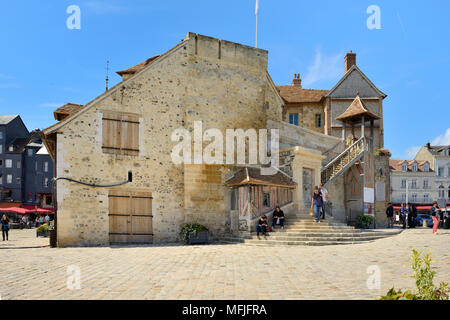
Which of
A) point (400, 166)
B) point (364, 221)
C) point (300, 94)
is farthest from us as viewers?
point (400, 166)

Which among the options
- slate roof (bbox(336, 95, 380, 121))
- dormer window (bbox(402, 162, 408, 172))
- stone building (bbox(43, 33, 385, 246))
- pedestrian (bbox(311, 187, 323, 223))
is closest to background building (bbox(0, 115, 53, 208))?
stone building (bbox(43, 33, 385, 246))

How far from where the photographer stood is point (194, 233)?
15.5 m

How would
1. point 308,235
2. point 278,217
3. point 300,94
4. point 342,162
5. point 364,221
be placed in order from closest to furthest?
1. point 308,235
2. point 278,217
3. point 342,162
4. point 364,221
5. point 300,94

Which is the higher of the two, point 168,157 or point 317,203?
point 168,157

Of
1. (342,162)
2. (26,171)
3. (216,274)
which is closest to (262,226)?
(216,274)

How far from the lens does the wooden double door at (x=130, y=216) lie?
15.0 metres

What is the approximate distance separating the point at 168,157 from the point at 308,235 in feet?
20.3

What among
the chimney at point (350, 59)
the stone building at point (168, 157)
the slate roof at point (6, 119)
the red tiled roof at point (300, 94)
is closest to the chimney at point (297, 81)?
the red tiled roof at point (300, 94)

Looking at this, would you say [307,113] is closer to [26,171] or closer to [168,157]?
[168,157]

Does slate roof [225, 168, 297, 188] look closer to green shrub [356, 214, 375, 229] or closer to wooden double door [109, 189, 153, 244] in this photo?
wooden double door [109, 189, 153, 244]

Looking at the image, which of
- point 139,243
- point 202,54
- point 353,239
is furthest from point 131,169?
point 353,239

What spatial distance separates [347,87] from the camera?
3075 cm

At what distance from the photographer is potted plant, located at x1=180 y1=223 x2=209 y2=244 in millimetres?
15438

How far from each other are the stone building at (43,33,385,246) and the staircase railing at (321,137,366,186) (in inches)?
43.2
